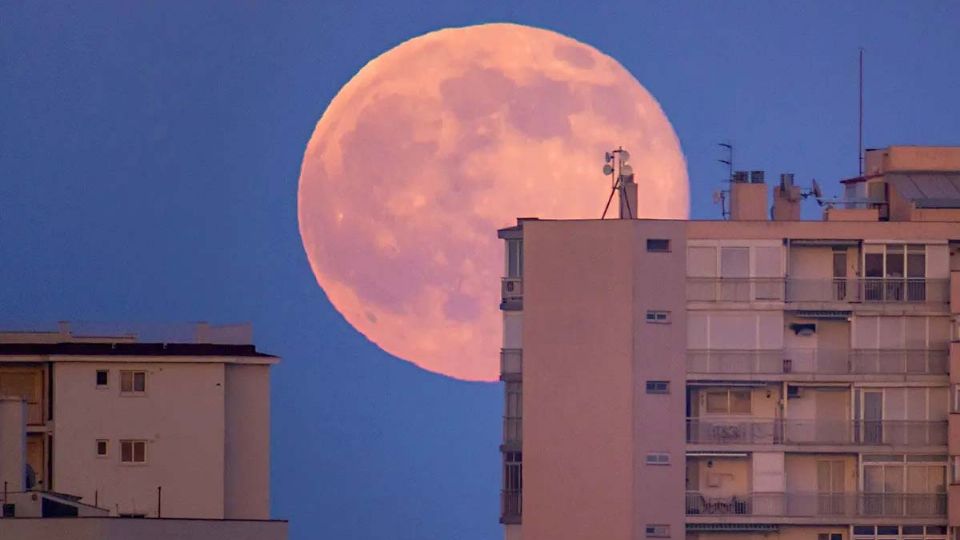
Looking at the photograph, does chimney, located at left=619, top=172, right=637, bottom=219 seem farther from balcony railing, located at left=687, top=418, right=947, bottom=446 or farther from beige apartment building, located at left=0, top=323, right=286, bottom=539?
beige apartment building, located at left=0, top=323, right=286, bottom=539

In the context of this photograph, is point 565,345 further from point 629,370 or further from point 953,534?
point 953,534

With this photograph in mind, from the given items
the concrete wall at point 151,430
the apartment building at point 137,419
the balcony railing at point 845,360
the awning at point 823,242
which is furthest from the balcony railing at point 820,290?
the concrete wall at point 151,430

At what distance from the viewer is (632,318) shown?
363 feet

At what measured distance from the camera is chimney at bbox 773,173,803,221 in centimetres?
11269

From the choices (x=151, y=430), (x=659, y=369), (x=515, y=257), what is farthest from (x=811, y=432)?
(x=151, y=430)

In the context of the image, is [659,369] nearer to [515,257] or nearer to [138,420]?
[515,257]

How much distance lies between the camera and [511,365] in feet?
371

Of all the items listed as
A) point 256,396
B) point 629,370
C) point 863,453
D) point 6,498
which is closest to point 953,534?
point 863,453

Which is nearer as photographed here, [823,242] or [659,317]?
[823,242]

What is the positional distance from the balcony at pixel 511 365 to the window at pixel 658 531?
280 inches

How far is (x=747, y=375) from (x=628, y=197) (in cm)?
810

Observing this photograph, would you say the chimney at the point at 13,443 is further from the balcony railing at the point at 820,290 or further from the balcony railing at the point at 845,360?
the balcony railing at the point at 820,290

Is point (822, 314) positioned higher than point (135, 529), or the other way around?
point (822, 314)

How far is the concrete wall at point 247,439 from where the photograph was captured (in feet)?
381
